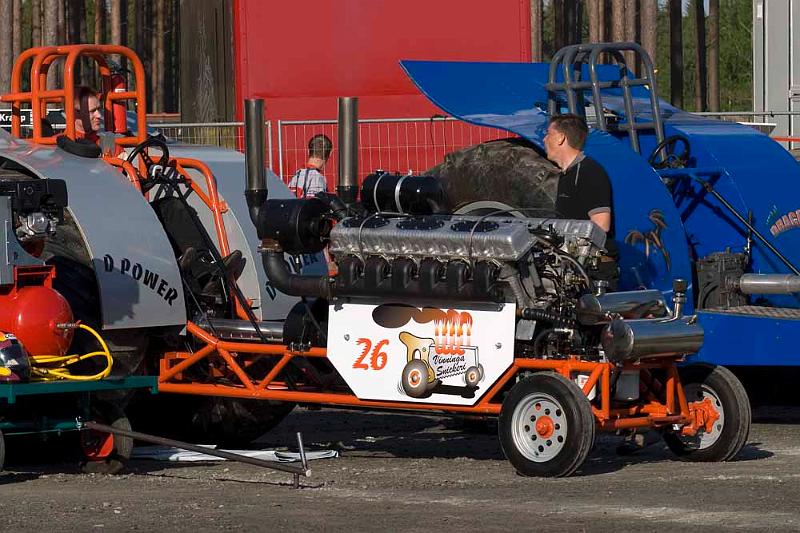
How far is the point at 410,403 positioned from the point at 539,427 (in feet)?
2.40

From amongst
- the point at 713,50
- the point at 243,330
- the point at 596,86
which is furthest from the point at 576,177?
the point at 713,50

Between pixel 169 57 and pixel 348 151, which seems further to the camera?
pixel 169 57

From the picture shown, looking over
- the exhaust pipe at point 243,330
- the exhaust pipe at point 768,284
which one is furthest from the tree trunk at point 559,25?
the exhaust pipe at point 243,330

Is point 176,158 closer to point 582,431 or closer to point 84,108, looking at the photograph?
point 84,108

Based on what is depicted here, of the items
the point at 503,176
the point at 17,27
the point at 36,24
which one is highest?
the point at 36,24

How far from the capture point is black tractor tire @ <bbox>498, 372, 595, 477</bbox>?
292 inches

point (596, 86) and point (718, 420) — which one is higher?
point (596, 86)

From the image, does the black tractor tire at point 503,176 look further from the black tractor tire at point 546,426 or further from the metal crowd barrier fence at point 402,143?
the metal crowd barrier fence at point 402,143

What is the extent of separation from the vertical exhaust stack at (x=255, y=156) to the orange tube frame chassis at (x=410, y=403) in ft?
2.40

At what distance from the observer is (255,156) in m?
8.68

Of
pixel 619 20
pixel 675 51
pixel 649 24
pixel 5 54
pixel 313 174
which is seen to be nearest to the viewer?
pixel 313 174

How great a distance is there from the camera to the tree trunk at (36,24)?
42031mm

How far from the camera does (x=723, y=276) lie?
31.4ft

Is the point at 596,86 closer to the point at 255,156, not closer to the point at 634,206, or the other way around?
the point at 634,206
